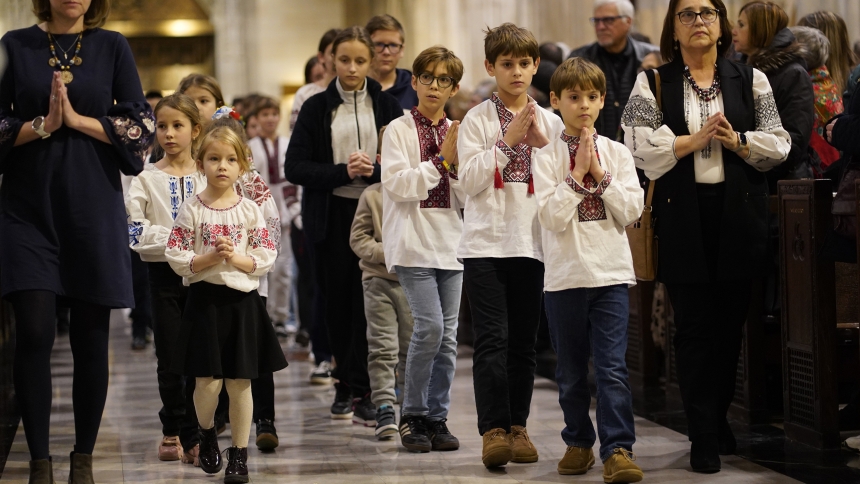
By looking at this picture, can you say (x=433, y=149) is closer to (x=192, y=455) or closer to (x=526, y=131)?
(x=526, y=131)

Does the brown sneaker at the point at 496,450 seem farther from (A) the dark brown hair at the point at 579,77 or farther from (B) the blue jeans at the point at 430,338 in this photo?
(A) the dark brown hair at the point at 579,77

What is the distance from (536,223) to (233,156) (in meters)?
1.27

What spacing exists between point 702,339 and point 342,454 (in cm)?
170

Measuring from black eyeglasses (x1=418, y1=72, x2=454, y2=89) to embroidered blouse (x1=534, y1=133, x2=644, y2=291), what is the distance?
770mm

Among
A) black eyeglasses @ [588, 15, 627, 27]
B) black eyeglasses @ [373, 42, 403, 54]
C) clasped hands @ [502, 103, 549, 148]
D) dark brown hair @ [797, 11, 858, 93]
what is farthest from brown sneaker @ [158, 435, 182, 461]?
black eyeglasses @ [588, 15, 627, 27]

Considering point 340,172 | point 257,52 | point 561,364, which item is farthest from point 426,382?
point 257,52

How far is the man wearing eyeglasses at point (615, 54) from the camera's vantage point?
7.70 meters

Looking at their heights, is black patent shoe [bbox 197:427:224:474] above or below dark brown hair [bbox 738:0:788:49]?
below

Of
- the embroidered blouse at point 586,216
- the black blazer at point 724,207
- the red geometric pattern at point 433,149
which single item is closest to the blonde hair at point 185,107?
the red geometric pattern at point 433,149

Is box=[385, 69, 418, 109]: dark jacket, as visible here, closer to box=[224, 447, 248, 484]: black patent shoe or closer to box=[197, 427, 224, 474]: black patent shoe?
box=[197, 427, 224, 474]: black patent shoe

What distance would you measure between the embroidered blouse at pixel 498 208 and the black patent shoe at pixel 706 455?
98 centimetres

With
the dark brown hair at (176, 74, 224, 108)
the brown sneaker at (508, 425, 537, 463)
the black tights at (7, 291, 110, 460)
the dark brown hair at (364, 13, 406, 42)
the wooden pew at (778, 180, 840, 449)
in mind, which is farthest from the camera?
the dark brown hair at (364, 13, 406, 42)

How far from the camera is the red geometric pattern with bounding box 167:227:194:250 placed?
4.60 meters

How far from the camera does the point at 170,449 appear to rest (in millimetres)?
5188
